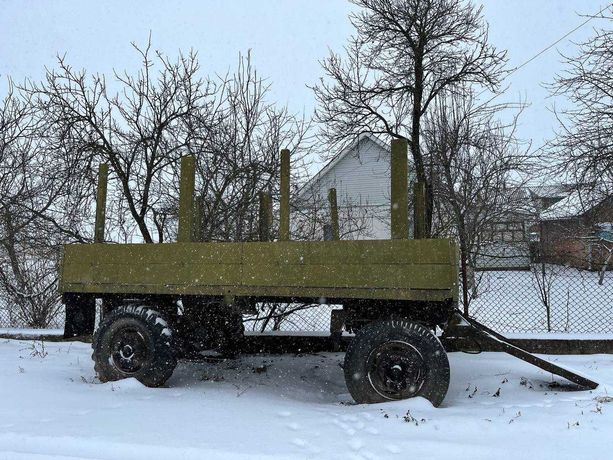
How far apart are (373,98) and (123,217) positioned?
5536 mm

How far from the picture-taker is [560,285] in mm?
10219

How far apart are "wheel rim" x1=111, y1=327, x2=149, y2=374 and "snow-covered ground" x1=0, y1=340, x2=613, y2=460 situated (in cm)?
19

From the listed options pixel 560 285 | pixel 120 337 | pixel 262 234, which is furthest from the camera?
pixel 560 285

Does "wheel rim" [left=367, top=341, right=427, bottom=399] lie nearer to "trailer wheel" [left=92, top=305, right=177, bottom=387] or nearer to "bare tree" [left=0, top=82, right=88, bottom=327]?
"trailer wheel" [left=92, top=305, right=177, bottom=387]

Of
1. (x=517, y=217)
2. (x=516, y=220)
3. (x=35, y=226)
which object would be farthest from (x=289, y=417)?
(x=517, y=217)

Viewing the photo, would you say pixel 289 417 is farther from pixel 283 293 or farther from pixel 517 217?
pixel 517 217

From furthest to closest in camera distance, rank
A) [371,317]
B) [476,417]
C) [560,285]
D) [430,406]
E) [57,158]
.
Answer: [560,285], [57,158], [371,317], [430,406], [476,417]

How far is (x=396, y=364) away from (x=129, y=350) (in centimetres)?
241

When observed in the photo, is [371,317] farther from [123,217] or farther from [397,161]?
[123,217]

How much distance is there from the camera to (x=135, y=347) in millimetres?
4594

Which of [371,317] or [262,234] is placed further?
[262,234]

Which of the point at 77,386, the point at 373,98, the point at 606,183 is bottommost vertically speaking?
the point at 77,386

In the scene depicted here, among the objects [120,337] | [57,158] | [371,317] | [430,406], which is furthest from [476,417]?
[57,158]

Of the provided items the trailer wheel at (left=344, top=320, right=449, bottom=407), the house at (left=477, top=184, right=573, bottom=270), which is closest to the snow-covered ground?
the trailer wheel at (left=344, top=320, right=449, bottom=407)
